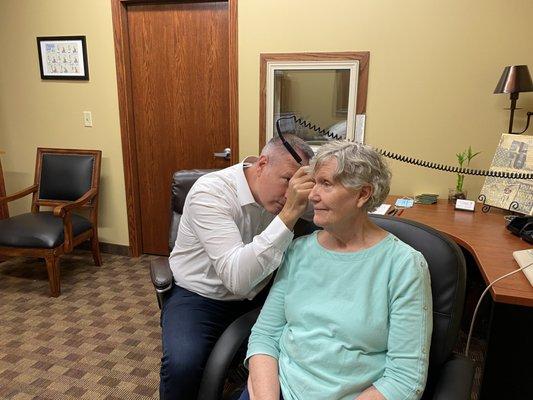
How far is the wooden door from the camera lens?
277 cm

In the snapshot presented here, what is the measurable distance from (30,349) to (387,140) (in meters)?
2.32

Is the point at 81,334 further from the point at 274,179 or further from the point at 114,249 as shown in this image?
the point at 274,179

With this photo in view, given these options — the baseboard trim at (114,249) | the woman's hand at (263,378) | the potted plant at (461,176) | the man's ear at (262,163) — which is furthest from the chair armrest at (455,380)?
the baseboard trim at (114,249)

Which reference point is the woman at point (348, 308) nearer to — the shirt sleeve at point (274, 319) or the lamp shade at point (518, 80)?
the shirt sleeve at point (274, 319)

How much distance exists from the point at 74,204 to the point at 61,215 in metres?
0.13

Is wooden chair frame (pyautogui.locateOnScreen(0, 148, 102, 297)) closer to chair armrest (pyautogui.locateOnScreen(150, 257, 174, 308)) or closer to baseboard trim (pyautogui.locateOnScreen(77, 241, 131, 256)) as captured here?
baseboard trim (pyautogui.locateOnScreen(77, 241, 131, 256))

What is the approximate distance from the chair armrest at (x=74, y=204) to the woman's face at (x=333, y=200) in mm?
2034

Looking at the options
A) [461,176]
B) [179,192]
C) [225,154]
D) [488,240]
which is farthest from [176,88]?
[488,240]

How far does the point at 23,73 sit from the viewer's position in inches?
124

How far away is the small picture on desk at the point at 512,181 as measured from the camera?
77.0 inches

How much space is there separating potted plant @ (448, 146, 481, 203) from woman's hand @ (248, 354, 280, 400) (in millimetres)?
1693

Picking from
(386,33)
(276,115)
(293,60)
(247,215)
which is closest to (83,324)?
(247,215)

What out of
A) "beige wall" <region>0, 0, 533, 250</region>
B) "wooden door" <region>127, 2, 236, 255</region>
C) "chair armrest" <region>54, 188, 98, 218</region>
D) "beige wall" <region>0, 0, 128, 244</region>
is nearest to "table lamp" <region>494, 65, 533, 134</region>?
"beige wall" <region>0, 0, 533, 250</region>

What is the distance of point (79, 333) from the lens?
2227 mm
